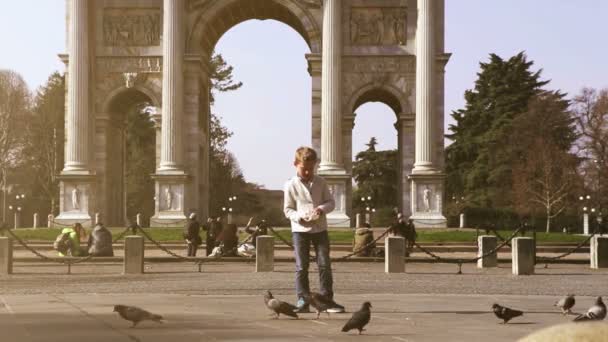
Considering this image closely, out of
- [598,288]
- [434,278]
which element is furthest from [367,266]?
[598,288]

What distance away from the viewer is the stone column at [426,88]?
49781 millimetres

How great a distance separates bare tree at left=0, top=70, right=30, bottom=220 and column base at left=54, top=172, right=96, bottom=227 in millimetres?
28362

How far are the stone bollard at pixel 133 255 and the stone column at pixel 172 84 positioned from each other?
2704 centimetres

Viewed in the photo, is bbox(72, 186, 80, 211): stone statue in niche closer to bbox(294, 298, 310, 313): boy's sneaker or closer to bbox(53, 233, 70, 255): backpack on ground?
bbox(53, 233, 70, 255): backpack on ground

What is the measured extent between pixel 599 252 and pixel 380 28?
25654 millimetres

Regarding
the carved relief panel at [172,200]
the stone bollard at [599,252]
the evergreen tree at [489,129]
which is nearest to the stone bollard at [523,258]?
the stone bollard at [599,252]

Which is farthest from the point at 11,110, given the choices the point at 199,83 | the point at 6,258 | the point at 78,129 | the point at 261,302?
the point at 261,302

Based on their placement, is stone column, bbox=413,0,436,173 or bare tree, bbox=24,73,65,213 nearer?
stone column, bbox=413,0,436,173

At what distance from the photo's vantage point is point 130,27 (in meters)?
51.8

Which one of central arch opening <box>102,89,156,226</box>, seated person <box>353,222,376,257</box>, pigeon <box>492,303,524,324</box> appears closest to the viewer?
pigeon <box>492,303,524,324</box>

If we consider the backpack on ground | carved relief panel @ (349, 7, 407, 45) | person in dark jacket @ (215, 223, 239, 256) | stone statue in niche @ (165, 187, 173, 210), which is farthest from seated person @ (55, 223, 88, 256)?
carved relief panel @ (349, 7, 407, 45)

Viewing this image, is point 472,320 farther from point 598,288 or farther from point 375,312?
point 598,288

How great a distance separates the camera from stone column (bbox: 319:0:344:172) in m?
50.4

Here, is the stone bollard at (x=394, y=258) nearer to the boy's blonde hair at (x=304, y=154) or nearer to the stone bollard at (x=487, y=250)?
the stone bollard at (x=487, y=250)
